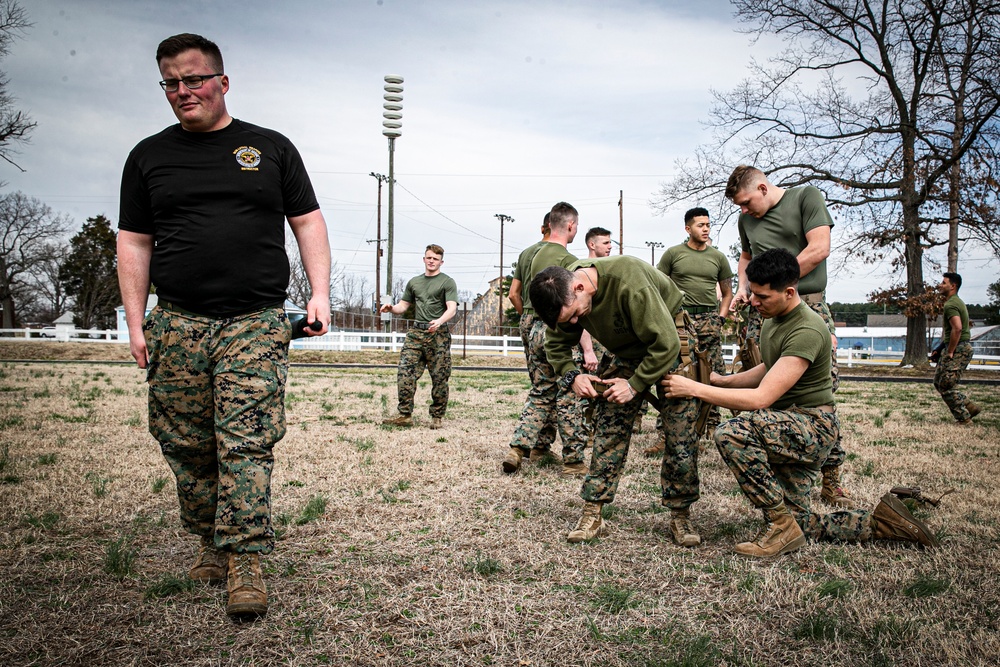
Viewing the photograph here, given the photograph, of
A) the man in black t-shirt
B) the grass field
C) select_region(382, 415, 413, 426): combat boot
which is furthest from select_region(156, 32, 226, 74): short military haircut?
select_region(382, 415, 413, 426): combat boot

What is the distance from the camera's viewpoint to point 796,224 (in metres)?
5.01

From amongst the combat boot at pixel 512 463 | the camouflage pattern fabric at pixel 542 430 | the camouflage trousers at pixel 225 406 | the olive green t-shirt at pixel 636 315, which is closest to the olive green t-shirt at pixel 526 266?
the camouflage pattern fabric at pixel 542 430

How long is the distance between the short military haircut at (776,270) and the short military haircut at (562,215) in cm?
228

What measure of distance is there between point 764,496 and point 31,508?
178 inches

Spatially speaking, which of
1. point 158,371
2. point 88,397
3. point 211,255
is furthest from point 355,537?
point 88,397

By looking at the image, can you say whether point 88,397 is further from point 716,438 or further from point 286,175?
point 716,438

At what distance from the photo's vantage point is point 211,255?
3.06 meters

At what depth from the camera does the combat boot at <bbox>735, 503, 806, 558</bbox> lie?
3646 mm

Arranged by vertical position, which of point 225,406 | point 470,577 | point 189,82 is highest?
point 189,82

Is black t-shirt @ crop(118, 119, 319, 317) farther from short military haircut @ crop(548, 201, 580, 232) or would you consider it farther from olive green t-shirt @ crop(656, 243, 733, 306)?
olive green t-shirt @ crop(656, 243, 733, 306)

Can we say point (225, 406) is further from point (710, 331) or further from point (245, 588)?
point (710, 331)

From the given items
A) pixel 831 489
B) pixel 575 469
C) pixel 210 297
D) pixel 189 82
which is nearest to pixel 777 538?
pixel 831 489

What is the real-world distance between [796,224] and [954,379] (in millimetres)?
5461

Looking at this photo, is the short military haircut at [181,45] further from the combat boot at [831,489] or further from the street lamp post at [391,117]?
the street lamp post at [391,117]
